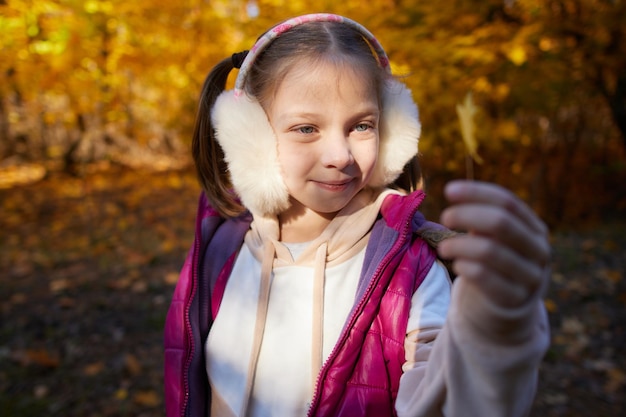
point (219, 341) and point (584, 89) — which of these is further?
point (584, 89)

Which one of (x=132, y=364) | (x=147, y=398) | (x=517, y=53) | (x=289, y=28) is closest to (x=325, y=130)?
(x=289, y=28)

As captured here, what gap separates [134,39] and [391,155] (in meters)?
4.69

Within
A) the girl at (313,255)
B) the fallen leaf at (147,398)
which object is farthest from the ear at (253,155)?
the fallen leaf at (147,398)

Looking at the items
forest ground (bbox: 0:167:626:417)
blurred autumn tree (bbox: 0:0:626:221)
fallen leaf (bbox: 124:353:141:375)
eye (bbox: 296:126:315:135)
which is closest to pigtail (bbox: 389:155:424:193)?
eye (bbox: 296:126:315:135)

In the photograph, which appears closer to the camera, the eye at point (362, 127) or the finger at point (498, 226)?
the finger at point (498, 226)

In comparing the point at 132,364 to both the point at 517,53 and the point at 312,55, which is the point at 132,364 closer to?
the point at 312,55

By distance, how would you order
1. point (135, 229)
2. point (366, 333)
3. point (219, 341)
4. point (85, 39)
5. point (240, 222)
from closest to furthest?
point (366, 333) → point (219, 341) → point (240, 222) → point (85, 39) → point (135, 229)

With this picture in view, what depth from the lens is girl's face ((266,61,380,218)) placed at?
113 cm

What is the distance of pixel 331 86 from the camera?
44.4 inches

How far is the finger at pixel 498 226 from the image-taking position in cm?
58

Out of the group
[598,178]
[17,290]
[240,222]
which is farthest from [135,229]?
[598,178]

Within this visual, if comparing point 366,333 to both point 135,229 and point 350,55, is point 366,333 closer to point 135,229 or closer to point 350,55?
point 350,55

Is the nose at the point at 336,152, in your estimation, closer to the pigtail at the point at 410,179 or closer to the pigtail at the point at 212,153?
the pigtail at the point at 410,179

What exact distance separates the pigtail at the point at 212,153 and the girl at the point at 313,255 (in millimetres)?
80
